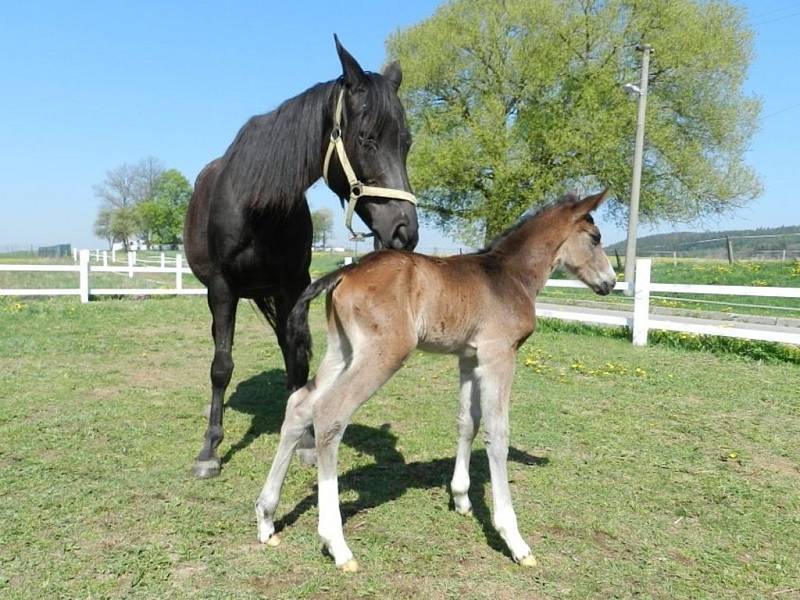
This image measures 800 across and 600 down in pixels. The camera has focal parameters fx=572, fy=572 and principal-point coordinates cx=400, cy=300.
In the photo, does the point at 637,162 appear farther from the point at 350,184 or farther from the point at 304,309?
the point at 304,309

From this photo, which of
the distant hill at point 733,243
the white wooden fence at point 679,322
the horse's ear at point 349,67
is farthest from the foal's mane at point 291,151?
the distant hill at point 733,243

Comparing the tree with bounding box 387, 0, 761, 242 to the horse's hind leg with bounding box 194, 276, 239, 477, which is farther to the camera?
the tree with bounding box 387, 0, 761, 242

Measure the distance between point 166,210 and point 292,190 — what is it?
63.4 meters

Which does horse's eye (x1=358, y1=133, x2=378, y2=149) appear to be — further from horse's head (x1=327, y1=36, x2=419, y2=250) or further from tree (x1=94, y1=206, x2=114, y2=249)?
tree (x1=94, y1=206, x2=114, y2=249)

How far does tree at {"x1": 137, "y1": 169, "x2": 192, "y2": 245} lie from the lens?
2420 inches

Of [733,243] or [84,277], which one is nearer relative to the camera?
[84,277]

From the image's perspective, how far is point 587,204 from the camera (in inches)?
138

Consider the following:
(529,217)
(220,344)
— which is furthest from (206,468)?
(529,217)

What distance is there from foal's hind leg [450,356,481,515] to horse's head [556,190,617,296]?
2.96ft

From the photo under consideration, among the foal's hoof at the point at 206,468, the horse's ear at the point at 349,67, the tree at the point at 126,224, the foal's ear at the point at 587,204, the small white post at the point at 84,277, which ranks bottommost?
the foal's hoof at the point at 206,468

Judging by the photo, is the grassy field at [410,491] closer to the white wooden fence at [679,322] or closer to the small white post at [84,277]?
the white wooden fence at [679,322]

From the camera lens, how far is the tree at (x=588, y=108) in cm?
2216

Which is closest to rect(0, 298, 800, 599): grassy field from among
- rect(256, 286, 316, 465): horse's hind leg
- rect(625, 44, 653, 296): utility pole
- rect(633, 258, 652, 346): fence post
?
rect(256, 286, 316, 465): horse's hind leg

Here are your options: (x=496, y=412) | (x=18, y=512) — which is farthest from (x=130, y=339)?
(x=496, y=412)
